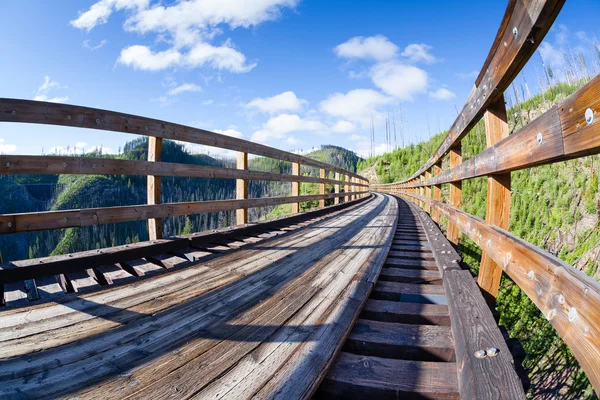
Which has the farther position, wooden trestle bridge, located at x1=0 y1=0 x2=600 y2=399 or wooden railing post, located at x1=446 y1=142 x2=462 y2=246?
wooden railing post, located at x1=446 y1=142 x2=462 y2=246

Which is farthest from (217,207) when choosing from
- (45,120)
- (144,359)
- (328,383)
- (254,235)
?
(328,383)

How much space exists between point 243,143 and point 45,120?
2.18 meters

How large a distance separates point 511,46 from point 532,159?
620 mm

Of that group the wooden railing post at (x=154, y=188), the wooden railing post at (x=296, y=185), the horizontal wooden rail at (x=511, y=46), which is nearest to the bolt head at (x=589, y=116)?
the horizontal wooden rail at (x=511, y=46)

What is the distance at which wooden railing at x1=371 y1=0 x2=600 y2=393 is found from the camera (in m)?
0.72

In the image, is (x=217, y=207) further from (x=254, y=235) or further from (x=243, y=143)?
(x=243, y=143)

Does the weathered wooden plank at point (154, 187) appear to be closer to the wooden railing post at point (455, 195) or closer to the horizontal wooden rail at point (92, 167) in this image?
the horizontal wooden rail at point (92, 167)

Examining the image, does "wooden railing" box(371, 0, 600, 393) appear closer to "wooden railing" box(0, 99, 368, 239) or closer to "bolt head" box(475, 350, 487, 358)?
"bolt head" box(475, 350, 487, 358)

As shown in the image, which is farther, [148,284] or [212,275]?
[212,275]

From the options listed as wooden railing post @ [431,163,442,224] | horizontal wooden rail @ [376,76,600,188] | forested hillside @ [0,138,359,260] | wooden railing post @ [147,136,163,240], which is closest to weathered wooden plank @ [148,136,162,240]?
wooden railing post @ [147,136,163,240]

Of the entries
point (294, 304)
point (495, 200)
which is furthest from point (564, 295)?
point (294, 304)

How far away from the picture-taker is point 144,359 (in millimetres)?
1216

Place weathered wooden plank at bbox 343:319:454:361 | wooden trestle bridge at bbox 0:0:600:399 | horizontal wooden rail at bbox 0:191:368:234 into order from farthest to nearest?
1. horizontal wooden rail at bbox 0:191:368:234
2. weathered wooden plank at bbox 343:319:454:361
3. wooden trestle bridge at bbox 0:0:600:399

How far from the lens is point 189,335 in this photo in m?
1.40
